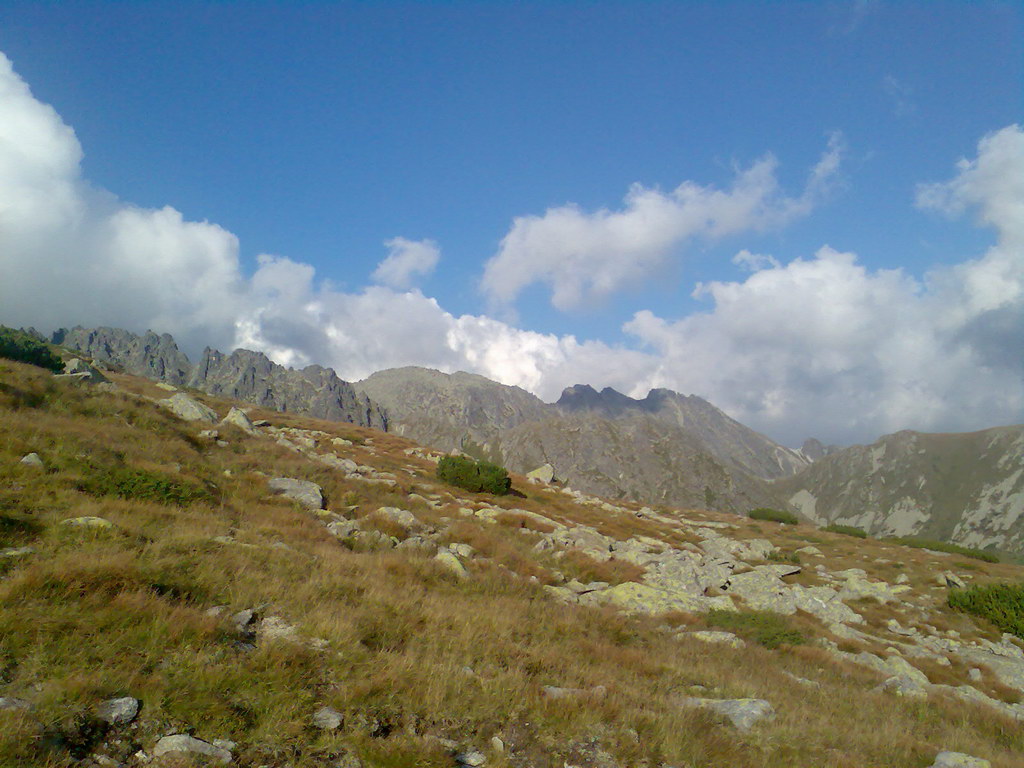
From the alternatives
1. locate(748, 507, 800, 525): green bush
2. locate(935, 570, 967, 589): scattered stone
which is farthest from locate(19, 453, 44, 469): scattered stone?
locate(748, 507, 800, 525): green bush

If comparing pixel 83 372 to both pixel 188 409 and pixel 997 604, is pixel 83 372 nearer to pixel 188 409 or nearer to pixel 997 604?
pixel 188 409

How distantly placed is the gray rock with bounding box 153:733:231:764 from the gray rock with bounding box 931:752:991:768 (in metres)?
8.13

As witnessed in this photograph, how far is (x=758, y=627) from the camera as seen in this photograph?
1325cm

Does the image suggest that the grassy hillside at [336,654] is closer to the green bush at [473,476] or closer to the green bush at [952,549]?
the green bush at [473,476]

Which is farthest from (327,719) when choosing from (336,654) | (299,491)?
(299,491)

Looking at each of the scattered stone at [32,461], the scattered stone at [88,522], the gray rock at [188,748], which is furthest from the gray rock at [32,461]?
the gray rock at [188,748]

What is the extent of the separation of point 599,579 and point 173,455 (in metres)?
14.0

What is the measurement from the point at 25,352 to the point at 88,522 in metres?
26.1

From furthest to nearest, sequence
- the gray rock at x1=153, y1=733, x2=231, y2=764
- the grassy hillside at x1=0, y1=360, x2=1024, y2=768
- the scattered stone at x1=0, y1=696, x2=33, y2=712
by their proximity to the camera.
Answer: the grassy hillside at x1=0, y1=360, x2=1024, y2=768 < the gray rock at x1=153, y1=733, x2=231, y2=764 < the scattered stone at x1=0, y1=696, x2=33, y2=712

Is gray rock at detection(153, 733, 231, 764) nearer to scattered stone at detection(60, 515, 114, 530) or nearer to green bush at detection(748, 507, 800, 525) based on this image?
scattered stone at detection(60, 515, 114, 530)

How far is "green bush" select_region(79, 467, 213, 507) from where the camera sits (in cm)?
984

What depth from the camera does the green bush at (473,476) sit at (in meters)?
30.2

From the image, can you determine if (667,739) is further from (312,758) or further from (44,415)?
(44,415)

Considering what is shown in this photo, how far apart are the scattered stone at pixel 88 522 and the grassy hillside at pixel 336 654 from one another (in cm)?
19
